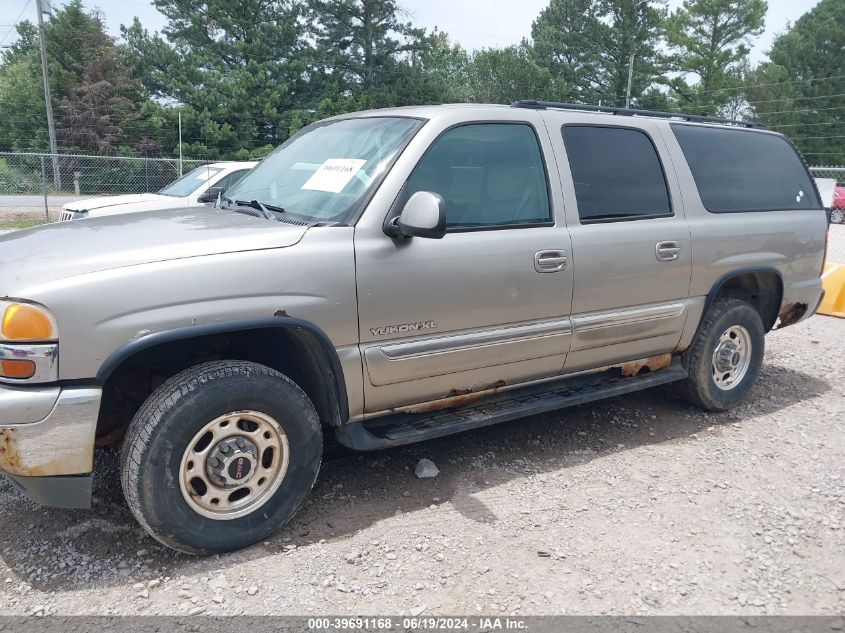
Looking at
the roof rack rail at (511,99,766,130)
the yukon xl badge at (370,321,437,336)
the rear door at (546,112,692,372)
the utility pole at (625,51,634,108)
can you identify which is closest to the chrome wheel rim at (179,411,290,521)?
the yukon xl badge at (370,321,437,336)

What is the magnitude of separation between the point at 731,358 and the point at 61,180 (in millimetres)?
15903

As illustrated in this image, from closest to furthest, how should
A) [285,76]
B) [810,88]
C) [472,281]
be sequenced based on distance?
[472,281] → [285,76] → [810,88]

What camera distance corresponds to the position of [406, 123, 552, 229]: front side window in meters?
3.58

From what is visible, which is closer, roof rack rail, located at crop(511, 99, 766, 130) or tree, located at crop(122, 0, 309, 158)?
roof rack rail, located at crop(511, 99, 766, 130)

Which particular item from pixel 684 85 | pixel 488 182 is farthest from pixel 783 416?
pixel 684 85

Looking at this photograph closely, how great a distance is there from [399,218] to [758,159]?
10.6ft

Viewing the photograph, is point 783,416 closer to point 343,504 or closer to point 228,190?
point 343,504

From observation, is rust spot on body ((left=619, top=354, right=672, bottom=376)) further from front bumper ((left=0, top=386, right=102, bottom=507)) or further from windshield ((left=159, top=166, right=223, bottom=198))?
windshield ((left=159, top=166, right=223, bottom=198))

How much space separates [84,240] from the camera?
3098 mm

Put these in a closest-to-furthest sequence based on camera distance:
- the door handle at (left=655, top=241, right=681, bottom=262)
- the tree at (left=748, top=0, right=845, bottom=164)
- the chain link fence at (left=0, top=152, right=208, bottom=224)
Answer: the door handle at (left=655, top=241, right=681, bottom=262) < the chain link fence at (left=0, top=152, right=208, bottom=224) < the tree at (left=748, top=0, right=845, bottom=164)

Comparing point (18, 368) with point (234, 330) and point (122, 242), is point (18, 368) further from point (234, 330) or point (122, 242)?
point (234, 330)

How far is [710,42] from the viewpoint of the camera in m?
47.8

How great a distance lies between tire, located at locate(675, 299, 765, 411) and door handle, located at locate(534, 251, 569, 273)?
1.49 meters

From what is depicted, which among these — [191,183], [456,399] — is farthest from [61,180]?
[456,399]
